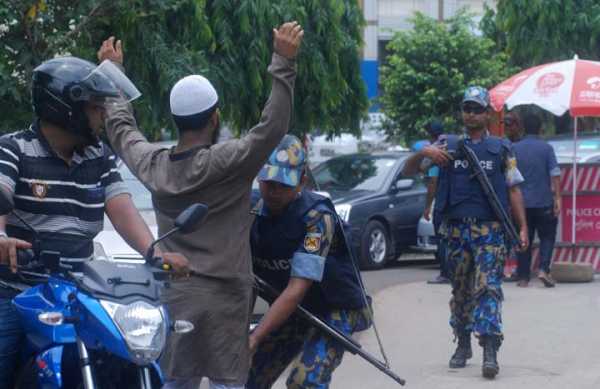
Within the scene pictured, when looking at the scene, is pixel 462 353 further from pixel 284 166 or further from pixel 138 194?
pixel 284 166

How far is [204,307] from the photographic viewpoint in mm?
4832

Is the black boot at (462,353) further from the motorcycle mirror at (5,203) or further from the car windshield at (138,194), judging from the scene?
the motorcycle mirror at (5,203)

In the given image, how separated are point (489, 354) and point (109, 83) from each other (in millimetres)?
4730

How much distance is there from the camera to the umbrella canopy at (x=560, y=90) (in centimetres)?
1407

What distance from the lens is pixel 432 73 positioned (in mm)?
24766

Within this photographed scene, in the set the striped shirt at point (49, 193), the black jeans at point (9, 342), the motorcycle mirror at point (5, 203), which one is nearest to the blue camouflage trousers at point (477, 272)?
the striped shirt at point (49, 193)

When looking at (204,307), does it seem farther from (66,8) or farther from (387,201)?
(387,201)

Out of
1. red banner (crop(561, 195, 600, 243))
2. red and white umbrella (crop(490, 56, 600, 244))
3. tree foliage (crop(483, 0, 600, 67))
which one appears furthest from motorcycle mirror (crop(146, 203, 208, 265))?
tree foliage (crop(483, 0, 600, 67))

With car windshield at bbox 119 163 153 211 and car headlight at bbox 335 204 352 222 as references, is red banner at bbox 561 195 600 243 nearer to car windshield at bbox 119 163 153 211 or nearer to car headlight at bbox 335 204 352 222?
car headlight at bbox 335 204 352 222

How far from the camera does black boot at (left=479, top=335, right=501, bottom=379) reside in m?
8.59

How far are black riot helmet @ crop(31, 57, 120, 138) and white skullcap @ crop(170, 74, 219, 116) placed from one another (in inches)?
11.6

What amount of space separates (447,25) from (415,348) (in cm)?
1689

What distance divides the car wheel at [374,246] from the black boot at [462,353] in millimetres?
7390

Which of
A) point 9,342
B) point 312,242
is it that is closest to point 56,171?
point 9,342
